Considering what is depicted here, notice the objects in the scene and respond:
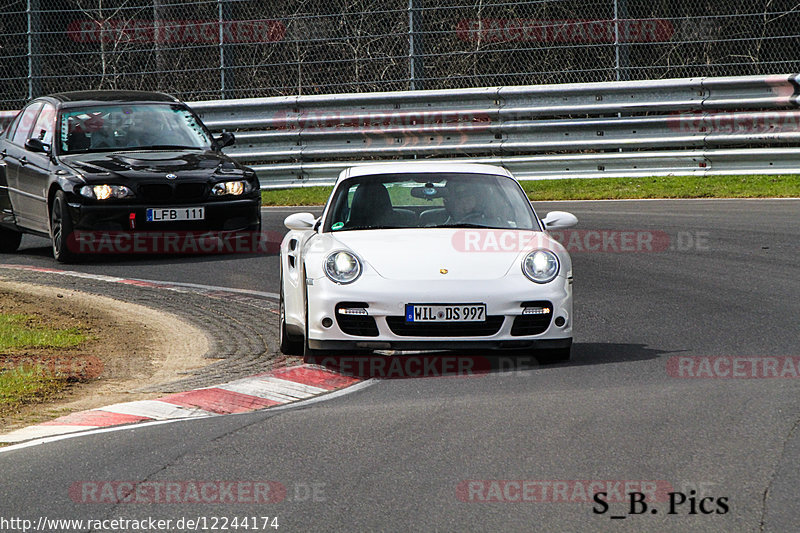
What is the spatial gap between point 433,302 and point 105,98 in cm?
781

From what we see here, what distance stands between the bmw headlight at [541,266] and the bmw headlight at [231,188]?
228 inches

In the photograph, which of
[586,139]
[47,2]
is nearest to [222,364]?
[586,139]

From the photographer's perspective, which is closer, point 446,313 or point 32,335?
point 446,313

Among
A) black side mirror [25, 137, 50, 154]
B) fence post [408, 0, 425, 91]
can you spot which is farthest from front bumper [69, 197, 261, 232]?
fence post [408, 0, 425, 91]

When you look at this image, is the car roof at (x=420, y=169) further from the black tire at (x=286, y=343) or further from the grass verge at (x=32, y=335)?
the grass verge at (x=32, y=335)

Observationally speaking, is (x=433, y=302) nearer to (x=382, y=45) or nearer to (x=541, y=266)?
(x=541, y=266)

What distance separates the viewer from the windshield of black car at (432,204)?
8.59 meters

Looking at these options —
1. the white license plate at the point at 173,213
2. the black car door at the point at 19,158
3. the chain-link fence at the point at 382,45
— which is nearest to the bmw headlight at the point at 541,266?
the white license plate at the point at 173,213

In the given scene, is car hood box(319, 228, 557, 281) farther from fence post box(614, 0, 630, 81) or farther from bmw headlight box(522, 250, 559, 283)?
fence post box(614, 0, 630, 81)

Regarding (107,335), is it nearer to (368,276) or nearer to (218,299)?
(218,299)

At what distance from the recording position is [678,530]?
182 inches

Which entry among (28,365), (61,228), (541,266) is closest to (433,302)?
(541,266)

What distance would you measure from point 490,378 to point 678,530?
3103mm

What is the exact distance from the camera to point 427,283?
7.76 metres
